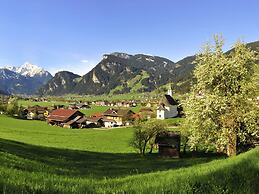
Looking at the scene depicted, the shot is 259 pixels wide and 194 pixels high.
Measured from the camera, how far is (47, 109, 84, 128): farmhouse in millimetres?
175637

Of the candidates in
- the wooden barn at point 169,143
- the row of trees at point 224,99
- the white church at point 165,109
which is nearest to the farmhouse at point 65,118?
the white church at point 165,109

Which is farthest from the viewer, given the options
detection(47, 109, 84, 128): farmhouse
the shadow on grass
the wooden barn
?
detection(47, 109, 84, 128): farmhouse

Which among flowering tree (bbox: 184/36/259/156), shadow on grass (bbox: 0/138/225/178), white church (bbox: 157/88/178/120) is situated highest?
white church (bbox: 157/88/178/120)

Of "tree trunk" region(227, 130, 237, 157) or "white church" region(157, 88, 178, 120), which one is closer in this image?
"tree trunk" region(227, 130, 237, 157)

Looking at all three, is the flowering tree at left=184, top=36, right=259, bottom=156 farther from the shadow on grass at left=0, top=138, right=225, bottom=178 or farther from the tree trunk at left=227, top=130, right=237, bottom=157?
the shadow on grass at left=0, top=138, right=225, bottom=178

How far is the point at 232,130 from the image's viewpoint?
115 feet

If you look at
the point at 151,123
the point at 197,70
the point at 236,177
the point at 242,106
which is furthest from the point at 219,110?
the point at 151,123

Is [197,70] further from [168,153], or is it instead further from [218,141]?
[168,153]

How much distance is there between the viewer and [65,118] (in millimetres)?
185500

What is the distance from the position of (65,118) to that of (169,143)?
403 ft

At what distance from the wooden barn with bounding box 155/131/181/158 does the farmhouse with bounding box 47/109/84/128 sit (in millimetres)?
105820

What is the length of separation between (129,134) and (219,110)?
8145 cm

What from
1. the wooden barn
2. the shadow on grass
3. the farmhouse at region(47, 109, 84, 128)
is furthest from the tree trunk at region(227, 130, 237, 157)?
the farmhouse at region(47, 109, 84, 128)

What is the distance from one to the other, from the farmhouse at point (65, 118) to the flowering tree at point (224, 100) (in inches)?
5638
